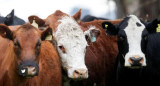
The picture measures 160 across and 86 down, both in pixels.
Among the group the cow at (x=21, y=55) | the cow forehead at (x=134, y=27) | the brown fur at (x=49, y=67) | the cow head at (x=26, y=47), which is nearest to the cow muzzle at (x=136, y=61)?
the cow forehead at (x=134, y=27)

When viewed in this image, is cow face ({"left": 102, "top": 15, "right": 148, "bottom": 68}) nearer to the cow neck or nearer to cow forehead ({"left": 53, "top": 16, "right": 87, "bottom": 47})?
cow forehead ({"left": 53, "top": 16, "right": 87, "bottom": 47})

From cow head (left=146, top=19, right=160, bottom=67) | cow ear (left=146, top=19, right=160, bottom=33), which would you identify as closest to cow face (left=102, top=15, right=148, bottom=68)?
cow ear (left=146, top=19, right=160, bottom=33)

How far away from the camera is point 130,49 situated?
8344 millimetres

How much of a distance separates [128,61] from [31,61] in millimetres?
2386

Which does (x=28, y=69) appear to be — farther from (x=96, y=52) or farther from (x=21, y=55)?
(x=96, y=52)

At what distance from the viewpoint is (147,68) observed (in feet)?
29.5

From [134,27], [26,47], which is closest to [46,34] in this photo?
[26,47]

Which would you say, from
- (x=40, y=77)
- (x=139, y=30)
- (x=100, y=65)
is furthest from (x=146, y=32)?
(x=40, y=77)

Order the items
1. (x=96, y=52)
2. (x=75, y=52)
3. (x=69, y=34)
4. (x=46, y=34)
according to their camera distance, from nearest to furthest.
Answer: (x=46, y=34) → (x=75, y=52) → (x=69, y=34) → (x=96, y=52)

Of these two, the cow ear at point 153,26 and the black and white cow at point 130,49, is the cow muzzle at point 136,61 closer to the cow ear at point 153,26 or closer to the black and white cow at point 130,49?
the black and white cow at point 130,49

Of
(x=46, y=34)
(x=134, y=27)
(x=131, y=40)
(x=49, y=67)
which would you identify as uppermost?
(x=134, y=27)

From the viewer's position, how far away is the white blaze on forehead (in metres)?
8.16

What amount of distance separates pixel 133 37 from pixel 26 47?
279 cm

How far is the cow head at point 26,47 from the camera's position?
6.48 m
